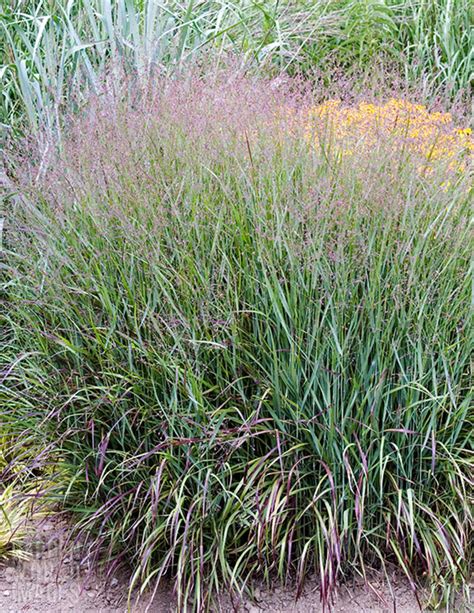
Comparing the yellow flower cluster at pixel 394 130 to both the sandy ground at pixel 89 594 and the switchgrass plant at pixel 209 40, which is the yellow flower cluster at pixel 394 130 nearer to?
the switchgrass plant at pixel 209 40

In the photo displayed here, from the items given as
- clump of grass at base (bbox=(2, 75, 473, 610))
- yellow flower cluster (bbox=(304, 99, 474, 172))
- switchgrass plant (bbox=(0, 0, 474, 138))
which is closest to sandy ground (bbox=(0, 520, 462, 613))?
clump of grass at base (bbox=(2, 75, 473, 610))

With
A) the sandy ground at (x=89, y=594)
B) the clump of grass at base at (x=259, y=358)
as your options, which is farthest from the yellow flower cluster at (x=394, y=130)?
→ the sandy ground at (x=89, y=594)

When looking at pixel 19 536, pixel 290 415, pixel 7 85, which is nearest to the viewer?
pixel 290 415

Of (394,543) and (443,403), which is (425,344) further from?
(394,543)

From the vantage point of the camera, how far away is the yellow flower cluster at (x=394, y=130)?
9.78ft

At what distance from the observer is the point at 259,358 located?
9.34 feet

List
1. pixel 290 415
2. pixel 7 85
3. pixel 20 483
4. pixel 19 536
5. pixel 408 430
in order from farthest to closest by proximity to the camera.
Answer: pixel 7 85
pixel 20 483
pixel 19 536
pixel 290 415
pixel 408 430

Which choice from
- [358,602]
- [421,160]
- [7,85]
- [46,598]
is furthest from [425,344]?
[7,85]

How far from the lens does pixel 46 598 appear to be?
2922 millimetres

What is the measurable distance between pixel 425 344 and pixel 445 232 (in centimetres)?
42

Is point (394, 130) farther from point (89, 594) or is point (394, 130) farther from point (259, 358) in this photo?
point (89, 594)

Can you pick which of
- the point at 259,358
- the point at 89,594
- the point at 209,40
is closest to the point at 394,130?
the point at 259,358

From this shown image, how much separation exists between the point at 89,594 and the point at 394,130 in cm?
219

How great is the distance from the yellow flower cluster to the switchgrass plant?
0.17m
